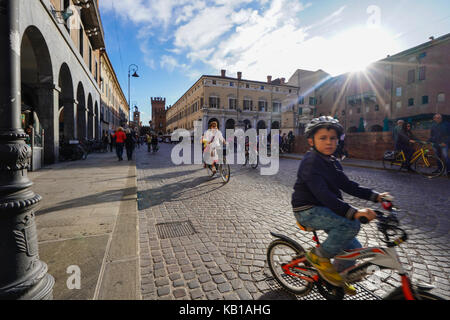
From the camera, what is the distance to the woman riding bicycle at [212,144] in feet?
23.8

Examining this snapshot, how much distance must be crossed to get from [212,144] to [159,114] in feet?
354

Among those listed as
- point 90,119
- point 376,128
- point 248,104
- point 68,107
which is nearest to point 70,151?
point 68,107

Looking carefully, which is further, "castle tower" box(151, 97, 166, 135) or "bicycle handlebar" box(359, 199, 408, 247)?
"castle tower" box(151, 97, 166, 135)

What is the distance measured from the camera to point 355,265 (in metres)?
1.64

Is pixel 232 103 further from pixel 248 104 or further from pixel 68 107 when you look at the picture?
pixel 68 107

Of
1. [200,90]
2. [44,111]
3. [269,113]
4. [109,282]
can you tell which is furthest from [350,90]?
[109,282]

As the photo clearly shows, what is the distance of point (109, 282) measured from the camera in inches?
76.4

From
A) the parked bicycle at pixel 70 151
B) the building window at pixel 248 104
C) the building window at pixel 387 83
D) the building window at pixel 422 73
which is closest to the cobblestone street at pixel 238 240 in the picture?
the parked bicycle at pixel 70 151

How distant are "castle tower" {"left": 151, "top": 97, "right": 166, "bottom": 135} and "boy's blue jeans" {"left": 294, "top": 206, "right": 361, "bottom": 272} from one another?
108874 millimetres

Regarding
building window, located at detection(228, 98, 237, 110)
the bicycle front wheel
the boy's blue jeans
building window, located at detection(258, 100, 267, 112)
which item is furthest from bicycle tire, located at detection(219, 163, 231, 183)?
building window, located at detection(258, 100, 267, 112)

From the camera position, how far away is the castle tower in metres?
107

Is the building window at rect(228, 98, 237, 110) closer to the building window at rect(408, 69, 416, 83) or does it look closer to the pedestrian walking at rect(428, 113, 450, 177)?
the building window at rect(408, 69, 416, 83)
